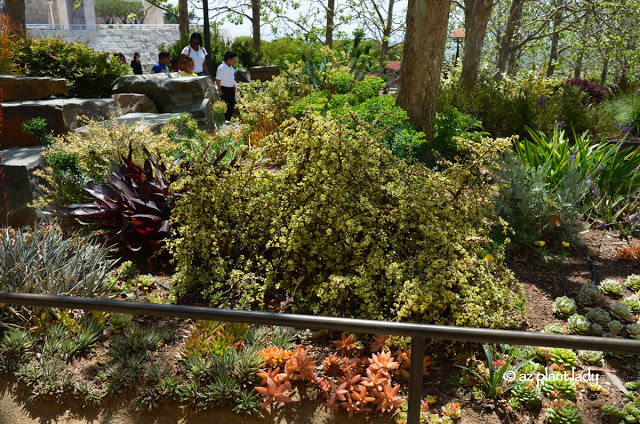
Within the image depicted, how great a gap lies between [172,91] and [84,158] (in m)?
3.97

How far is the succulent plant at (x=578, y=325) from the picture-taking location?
3.31m

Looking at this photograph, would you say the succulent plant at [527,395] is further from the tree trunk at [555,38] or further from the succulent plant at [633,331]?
the tree trunk at [555,38]

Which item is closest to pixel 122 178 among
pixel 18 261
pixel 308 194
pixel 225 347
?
pixel 18 261

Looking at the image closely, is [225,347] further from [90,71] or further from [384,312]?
[90,71]

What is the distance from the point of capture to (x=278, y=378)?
2.72 m

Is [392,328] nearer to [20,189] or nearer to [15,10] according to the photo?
[20,189]

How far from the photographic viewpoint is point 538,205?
4.75m

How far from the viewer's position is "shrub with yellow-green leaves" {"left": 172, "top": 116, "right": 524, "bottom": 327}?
3215mm

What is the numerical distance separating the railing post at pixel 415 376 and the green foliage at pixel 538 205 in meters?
3.45

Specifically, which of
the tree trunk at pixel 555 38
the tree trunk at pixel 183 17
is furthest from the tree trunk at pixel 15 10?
the tree trunk at pixel 555 38

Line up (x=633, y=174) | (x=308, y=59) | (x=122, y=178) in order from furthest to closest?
(x=308, y=59) → (x=633, y=174) → (x=122, y=178)

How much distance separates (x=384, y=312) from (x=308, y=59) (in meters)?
7.59

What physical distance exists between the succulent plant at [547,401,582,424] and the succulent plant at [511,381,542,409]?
8 cm

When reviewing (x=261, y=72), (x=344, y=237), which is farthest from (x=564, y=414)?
(x=261, y=72)
